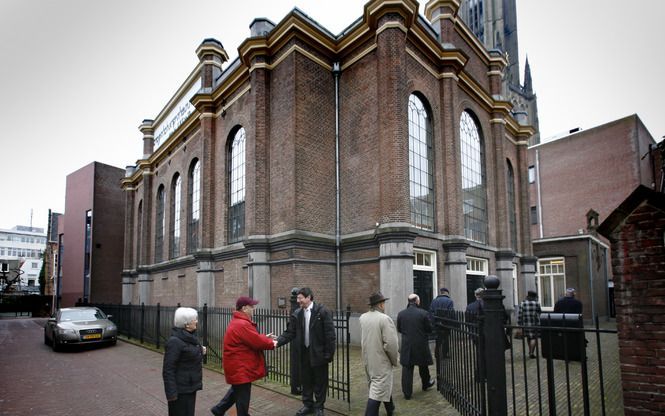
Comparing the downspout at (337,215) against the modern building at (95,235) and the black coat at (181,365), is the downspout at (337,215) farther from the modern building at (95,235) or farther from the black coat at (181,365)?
the modern building at (95,235)

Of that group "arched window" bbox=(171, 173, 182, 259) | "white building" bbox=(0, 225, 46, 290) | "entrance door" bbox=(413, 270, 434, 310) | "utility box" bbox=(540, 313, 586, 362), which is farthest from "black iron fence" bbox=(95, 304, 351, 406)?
"white building" bbox=(0, 225, 46, 290)

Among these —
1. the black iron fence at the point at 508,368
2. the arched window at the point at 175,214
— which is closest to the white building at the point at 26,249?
the arched window at the point at 175,214

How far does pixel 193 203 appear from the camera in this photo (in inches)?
924

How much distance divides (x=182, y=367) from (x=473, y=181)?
16890mm

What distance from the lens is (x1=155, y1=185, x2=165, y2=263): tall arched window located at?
2752 cm

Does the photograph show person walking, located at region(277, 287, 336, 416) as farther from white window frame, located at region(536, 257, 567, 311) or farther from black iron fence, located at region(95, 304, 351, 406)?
white window frame, located at region(536, 257, 567, 311)

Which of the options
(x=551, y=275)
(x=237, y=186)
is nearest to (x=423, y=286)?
(x=237, y=186)

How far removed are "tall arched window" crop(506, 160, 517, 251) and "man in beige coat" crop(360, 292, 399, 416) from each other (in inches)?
755

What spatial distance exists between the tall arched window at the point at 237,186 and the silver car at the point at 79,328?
5626 mm

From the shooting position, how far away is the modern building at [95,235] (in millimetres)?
35469

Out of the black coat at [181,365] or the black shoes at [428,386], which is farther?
the black shoes at [428,386]

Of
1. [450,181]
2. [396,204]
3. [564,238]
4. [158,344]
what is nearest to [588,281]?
[564,238]

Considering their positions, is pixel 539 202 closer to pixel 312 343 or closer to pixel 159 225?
pixel 159 225

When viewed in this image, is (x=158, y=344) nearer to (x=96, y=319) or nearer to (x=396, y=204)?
(x=96, y=319)
